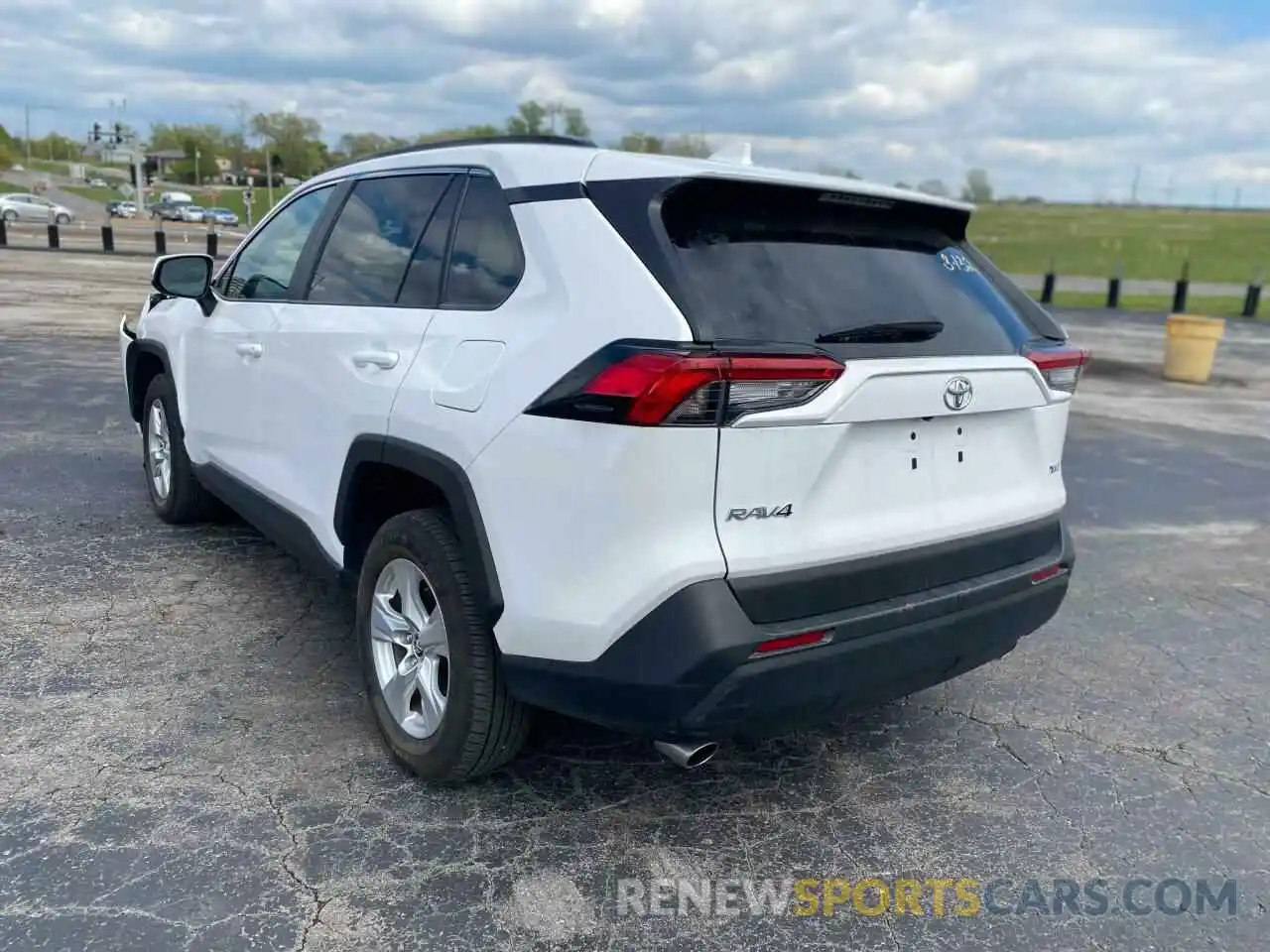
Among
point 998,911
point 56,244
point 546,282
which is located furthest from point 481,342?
point 56,244

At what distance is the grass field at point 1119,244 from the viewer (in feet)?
120

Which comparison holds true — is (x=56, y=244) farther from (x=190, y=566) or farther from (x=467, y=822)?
(x=467, y=822)

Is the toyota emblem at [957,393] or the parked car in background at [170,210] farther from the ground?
the toyota emblem at [957,393]

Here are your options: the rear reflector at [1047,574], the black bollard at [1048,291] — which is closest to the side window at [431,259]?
the rear reflector at [1047,574]

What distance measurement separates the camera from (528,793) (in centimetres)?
317

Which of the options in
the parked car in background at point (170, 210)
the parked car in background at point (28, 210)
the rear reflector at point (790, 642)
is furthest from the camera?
the parked car in background at point (170, 210)

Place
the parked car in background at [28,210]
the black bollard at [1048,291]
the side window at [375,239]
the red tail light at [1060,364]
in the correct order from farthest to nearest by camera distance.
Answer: the parked car in background at [28,210] → the black bollard at [1048,291] → the side window at [375,239] → the red tail light at [1060,364]

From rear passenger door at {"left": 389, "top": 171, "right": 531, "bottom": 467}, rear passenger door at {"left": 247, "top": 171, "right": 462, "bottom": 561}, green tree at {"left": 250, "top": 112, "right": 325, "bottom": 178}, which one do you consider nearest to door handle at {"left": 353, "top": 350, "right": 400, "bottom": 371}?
rear passenger door at {"left": 247, "top": 171, "right": 462, "bottom": 561}

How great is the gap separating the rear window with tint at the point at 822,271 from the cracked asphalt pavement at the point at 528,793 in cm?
144

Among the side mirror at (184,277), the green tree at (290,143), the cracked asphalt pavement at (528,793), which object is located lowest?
the cracked asphalt pavement at (528,793)

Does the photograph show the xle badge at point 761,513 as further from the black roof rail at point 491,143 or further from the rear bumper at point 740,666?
the black roof rail at point 491,143

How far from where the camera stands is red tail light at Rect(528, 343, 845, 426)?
2.35 m

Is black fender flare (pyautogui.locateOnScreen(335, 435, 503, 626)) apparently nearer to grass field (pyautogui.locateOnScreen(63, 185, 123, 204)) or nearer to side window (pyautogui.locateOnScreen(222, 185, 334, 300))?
side window (pyautogui.locateOnScreen(222, 185, 334, 300))

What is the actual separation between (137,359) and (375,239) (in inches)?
109
